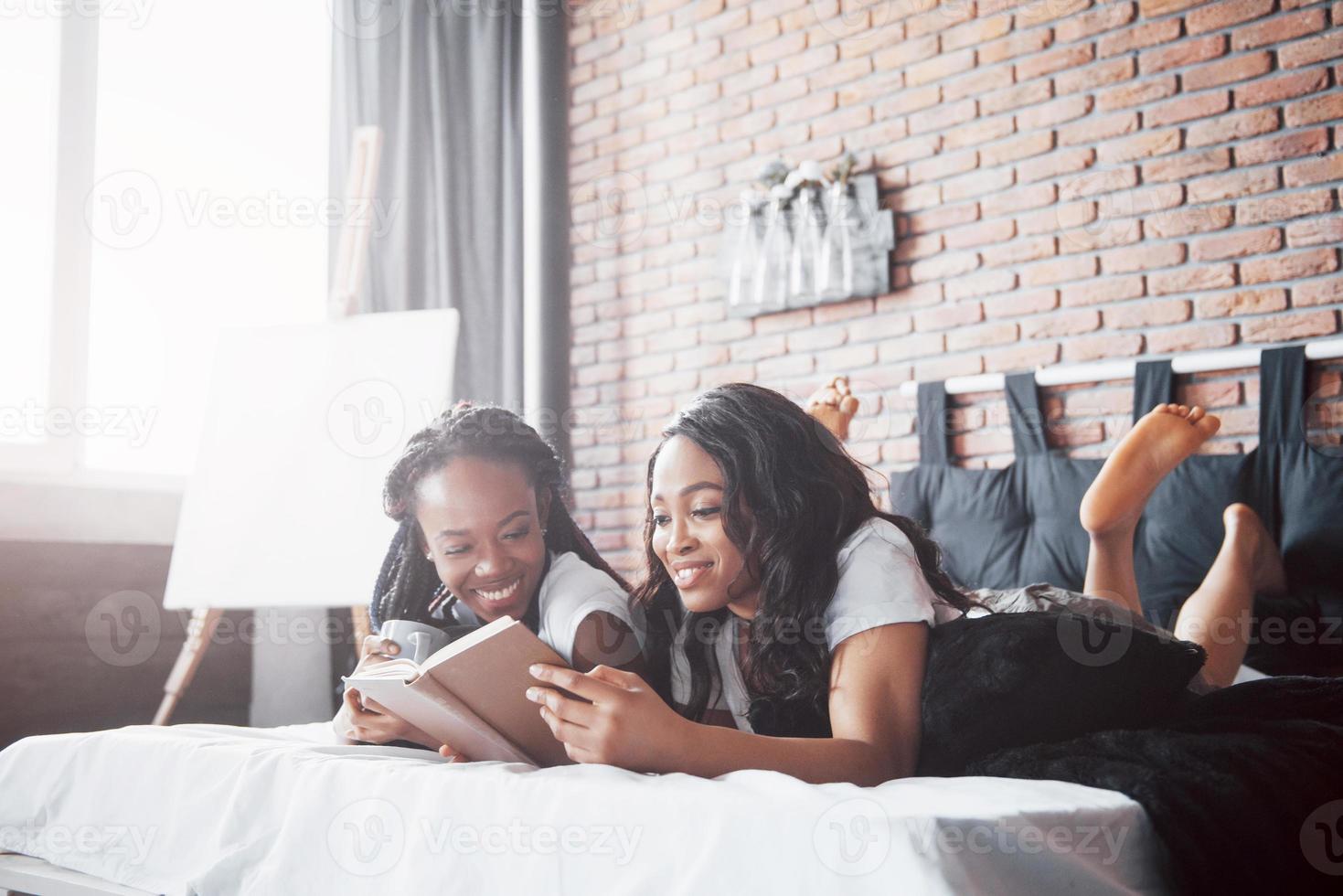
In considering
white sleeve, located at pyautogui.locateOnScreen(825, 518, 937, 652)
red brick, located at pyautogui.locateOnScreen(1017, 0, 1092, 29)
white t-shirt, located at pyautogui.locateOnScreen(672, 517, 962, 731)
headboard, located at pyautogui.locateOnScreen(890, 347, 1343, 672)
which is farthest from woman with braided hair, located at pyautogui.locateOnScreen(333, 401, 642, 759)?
red brick, located at pyautogui.locateOnScreen(1017, 0, 1092, 29)

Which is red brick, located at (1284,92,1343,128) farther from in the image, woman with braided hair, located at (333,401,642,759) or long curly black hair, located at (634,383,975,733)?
woman with braided hair, located at (333,401,642,759)

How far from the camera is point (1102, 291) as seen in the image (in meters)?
2.75

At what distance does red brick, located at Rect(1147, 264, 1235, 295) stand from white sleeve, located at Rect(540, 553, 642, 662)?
181 cm

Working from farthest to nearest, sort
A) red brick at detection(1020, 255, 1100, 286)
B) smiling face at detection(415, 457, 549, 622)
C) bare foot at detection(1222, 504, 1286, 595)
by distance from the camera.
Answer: red brick at detection(1020, 255, 1100, 286), bare foot at detection(1222, 504, 1286, 595), smiling face at detection(415, 457, 549, 622)

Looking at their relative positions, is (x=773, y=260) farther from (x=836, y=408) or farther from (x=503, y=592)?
(x=503, y=592)

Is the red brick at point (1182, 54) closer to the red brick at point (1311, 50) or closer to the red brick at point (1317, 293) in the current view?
the red brick at point (1311, 50)

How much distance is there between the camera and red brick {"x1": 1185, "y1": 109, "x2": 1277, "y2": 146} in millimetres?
2543

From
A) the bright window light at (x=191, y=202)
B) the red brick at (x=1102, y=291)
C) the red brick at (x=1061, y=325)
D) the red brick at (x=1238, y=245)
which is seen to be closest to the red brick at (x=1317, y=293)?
the red brick at (x=1238, y=245)

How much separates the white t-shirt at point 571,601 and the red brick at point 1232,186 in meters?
1.90

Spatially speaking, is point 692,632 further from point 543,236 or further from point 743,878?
point 543,236

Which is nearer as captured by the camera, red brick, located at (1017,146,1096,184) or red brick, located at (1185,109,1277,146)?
red brick, located at (1185,109,1277,146)

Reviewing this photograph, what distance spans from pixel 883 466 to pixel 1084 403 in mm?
560

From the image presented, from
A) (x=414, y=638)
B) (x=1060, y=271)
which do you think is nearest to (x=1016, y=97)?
(x=1060, y=271)

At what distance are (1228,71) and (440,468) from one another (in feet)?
7.02
